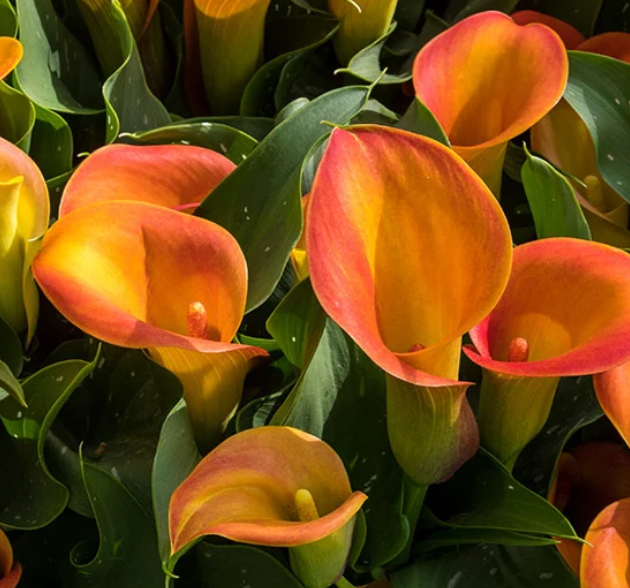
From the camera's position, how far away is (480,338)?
19.3 inches

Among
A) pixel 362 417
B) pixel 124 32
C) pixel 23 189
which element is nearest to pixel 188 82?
pixel 124 32

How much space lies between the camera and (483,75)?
656 mm

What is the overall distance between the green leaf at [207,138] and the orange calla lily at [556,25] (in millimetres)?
317

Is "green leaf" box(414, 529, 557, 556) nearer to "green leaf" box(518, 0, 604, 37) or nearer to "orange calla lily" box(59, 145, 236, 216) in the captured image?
"orange calla lily" box(59, 145, 236, 216)

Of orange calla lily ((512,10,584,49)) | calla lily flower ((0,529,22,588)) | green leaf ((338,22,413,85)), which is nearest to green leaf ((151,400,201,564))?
calla lily flower ((0,529,22,588))

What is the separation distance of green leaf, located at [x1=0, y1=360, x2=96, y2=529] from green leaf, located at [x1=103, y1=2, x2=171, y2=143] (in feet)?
0.66

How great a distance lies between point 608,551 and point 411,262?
20 cm

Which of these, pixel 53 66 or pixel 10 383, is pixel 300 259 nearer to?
pixel 10 383

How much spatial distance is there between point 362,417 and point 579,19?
542 mm

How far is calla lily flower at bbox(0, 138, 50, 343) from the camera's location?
1.83 ft

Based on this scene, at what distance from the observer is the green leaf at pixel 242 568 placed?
52 cm

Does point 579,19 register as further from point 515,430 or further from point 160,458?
point 160,458

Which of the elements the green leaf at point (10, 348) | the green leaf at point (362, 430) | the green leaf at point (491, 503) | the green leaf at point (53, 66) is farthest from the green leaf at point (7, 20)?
the green leaf at point (491, 503)

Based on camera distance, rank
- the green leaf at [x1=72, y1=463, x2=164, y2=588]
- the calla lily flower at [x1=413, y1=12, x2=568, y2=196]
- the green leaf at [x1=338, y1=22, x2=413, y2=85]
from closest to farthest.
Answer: the green leaf at [x1=72, y1=463, x2=164, y2=588]
the calla lily flower at [x1=413, y1=12, x2=568, y2=196]
the green leaf at [x1=338, y1=22, x2=413, y2=85]
